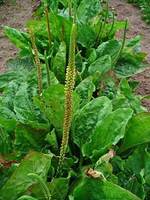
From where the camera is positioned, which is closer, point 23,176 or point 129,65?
point 23,176

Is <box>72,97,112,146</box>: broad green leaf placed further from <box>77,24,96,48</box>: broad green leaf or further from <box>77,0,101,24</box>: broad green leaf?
<box>77,0,101,24</box>: broad green leaf

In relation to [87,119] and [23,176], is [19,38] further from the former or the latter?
[23,176]

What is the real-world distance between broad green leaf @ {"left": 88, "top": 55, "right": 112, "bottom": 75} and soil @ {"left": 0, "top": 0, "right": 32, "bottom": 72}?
6.94 ft

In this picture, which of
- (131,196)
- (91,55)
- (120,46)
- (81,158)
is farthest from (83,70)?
(131,196)

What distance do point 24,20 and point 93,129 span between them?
153 inches

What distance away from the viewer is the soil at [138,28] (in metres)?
4.64

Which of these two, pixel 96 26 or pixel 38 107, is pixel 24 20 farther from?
pixel 38 107

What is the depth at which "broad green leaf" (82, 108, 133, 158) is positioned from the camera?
2.33 meters

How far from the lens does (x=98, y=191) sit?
2.05m

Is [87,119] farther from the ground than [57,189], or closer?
farther from the ground

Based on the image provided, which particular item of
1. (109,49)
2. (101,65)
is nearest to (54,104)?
(101,65)

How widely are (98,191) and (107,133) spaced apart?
41cm

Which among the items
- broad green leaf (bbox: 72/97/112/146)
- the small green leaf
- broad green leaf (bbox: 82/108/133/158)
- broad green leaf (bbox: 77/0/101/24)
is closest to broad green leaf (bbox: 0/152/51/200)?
broad green leaf (bbox: 82/108/133/158)

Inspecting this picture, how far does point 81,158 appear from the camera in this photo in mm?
2477
